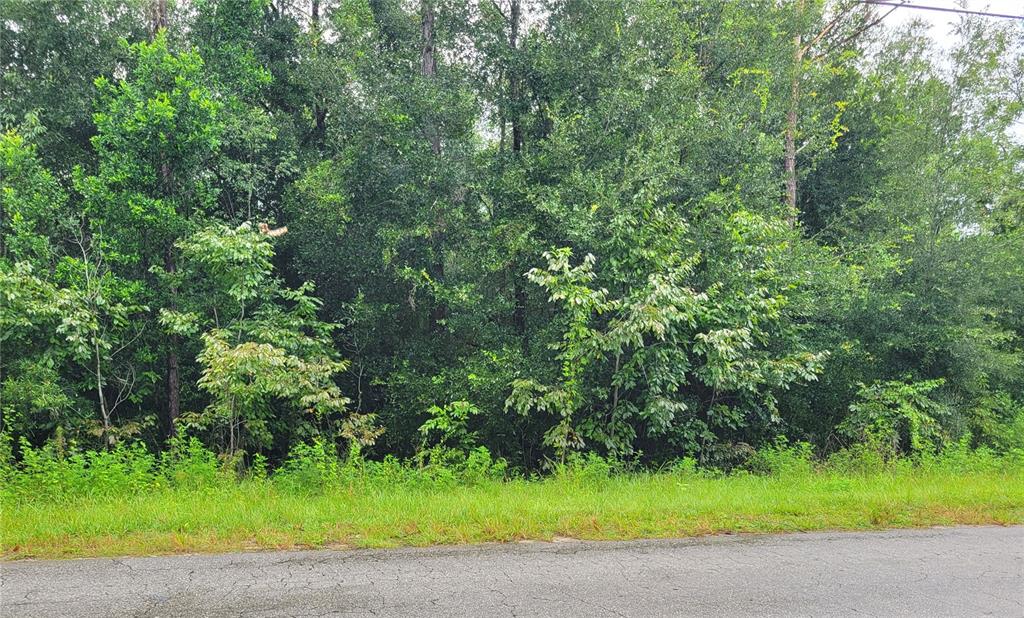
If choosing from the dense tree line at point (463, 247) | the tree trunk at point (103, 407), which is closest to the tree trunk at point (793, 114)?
the dense tree line at point (463, 247)

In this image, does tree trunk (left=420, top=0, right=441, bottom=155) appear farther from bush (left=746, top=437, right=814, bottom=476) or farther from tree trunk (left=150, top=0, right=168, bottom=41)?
bush (left=746, top=437, right=814, bottom=476)

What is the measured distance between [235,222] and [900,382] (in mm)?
13897

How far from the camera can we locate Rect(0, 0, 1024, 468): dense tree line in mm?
9859

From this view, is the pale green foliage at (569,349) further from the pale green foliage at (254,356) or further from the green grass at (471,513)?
the pale green foliage at (254,356)

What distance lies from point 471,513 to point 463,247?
26.0 feet

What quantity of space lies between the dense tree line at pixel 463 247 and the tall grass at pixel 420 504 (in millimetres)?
1977

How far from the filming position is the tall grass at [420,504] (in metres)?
5.05

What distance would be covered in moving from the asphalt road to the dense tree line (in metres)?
4.41

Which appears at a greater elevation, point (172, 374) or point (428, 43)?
point (428, 43)

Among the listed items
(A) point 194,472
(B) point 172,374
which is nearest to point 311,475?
(A) point 194,472

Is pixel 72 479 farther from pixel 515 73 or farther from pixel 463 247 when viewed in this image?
pixel 515 73

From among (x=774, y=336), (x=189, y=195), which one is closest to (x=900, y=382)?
(x=774, y=336)

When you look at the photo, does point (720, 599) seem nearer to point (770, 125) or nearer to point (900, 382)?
point (900, 382)

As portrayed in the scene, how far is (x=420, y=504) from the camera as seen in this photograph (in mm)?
5910
